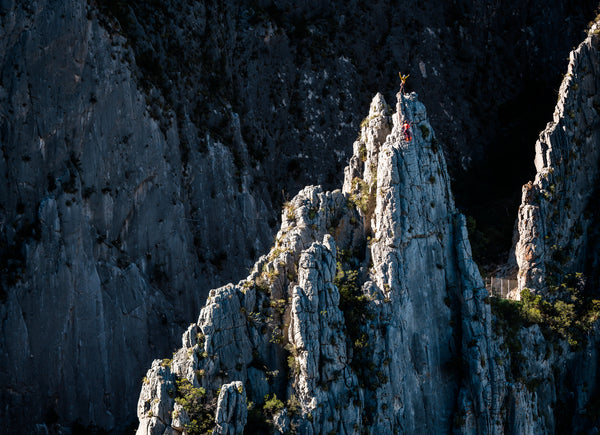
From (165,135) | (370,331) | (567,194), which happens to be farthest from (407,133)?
(165,135)

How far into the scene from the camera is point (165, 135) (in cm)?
8131

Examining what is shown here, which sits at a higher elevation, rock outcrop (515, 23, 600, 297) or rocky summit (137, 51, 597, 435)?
rock outcrop (515, 23, 600, 297)

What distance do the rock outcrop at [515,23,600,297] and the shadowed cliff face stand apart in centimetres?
1720

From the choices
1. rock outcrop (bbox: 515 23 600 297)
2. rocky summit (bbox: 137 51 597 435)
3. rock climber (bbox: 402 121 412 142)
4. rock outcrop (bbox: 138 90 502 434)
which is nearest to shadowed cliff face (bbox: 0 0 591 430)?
rocky summit (bbox: 137 51 597 435)

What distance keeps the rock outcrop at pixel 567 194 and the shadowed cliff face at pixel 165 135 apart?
56.4 ft

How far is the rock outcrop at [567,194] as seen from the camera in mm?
76000

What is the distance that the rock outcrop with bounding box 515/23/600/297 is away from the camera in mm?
76000

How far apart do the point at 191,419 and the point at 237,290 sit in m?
7.66

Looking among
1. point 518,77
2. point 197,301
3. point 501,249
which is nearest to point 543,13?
point 518,77

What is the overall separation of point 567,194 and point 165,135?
27.5 m

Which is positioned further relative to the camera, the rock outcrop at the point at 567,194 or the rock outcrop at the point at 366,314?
the rock outcrop at the point at 567,194

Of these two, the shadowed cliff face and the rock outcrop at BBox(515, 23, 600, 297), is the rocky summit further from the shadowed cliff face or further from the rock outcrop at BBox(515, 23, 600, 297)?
the shadowed cliff face

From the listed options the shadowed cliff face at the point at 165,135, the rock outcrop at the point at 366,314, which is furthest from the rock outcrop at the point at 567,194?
the shadowed cliff face at the point at 165,135

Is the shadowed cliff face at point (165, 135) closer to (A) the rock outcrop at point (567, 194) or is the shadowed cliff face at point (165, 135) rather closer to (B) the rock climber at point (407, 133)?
(A) the rock outcrop at point (567, 194)
